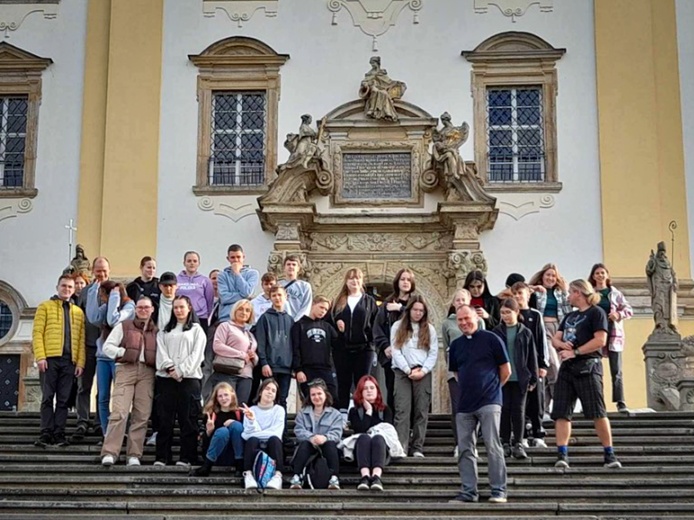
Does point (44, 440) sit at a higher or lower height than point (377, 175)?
lower

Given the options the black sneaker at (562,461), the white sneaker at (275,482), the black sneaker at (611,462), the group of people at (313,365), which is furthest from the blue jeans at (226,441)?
the black sneaker at (611,462)

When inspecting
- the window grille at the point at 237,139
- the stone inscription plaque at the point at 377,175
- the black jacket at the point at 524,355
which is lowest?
the black jacket at the point at 524,355

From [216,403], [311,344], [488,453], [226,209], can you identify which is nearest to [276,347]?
[311,344]

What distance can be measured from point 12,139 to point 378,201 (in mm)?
6115

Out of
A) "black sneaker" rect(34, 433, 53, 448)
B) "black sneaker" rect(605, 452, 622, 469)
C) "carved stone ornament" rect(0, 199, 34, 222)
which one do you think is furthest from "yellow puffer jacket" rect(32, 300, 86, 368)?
"carved stone ornament" rect(0, 199, 34, 222)

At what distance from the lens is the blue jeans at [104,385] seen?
13.3 m

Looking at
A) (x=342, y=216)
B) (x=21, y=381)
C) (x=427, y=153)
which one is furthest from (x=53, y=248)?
(x=427, y=153)

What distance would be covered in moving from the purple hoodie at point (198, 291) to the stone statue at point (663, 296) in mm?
6336

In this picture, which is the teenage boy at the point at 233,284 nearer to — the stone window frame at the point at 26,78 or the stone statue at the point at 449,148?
the stone statue at the point at 449,148

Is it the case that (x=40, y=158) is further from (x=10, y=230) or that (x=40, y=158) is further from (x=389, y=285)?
(x=389, y=285)

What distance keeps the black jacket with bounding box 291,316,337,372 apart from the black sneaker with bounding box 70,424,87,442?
2.41 m

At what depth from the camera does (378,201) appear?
1970 centimetres

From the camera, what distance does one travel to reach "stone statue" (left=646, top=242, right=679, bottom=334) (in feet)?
55.7

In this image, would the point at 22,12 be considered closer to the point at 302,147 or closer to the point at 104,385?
the point at 302,147
